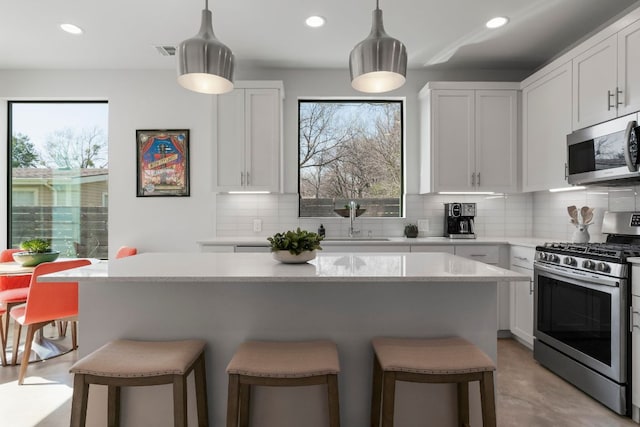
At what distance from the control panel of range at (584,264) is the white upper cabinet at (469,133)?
1126 millimetres

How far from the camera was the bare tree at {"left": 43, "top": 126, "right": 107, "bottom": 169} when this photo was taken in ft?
14.1

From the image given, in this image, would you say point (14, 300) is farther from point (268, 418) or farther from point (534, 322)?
point (534, 322)

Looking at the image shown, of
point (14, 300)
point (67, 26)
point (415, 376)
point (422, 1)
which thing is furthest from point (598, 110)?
point (14, 300)

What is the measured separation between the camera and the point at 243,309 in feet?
6.12

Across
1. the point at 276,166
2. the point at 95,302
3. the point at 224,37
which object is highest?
the point at 224,37

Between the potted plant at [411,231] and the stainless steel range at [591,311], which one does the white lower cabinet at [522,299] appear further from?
the potted plant at [411,231]

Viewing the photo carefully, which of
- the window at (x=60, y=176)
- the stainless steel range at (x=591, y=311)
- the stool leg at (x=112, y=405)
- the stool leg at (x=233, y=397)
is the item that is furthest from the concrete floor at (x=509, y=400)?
the window at (x=60, y=176)

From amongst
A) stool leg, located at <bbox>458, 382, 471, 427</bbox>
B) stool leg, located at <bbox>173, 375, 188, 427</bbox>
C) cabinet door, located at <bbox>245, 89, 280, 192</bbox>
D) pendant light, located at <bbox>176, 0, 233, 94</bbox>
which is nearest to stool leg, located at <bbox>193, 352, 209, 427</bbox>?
stool leg, located at <bbox>173, 375, 188, 427</bbox>

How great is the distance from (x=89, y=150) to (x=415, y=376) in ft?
14.2

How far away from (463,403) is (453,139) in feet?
8.84

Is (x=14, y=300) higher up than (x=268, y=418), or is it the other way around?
(x=14, y=300)

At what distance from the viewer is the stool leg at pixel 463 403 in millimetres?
1753

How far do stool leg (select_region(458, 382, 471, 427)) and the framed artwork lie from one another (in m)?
3.35

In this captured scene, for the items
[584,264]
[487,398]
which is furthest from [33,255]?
[584,264]
